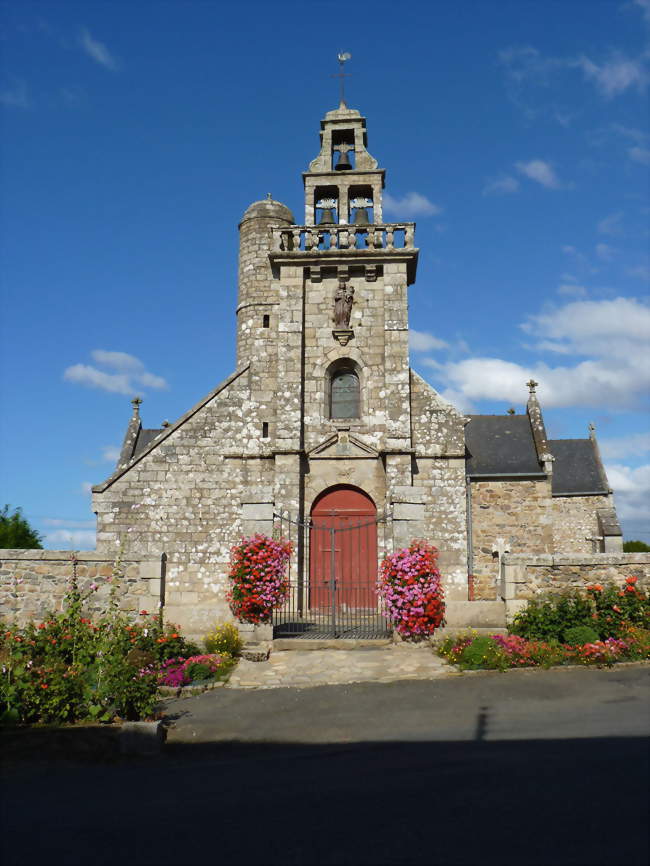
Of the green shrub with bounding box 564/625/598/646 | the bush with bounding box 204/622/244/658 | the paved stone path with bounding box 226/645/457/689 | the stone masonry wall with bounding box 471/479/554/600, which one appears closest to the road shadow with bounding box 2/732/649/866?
the paved stone path with bounding box 226/645/457/689

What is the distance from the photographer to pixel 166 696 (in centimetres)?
831

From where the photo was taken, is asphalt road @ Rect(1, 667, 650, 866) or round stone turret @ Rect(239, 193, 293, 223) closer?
asphalt road @ Rect(1, 667, 650, 866)

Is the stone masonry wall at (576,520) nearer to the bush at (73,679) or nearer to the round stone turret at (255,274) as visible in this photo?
the round stone turret at (255,274)

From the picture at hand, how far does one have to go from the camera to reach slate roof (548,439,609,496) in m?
23.3

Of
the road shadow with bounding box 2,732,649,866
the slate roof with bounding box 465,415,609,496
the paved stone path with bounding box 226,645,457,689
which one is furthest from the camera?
the slate roof with bounding box 465,415,609,496

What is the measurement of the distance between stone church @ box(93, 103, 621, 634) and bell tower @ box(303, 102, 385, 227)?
0.12 feet

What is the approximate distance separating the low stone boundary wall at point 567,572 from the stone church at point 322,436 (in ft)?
11.0

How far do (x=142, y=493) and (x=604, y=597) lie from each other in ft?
32.6

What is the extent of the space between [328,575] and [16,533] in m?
13.7

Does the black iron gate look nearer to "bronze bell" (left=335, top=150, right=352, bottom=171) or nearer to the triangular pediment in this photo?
the triangular pediment

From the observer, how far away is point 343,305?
14.9 metres

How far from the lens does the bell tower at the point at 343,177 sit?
15.6m

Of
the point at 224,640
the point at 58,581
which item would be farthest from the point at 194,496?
the point at 224,640

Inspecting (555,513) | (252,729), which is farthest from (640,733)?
(555,513)
